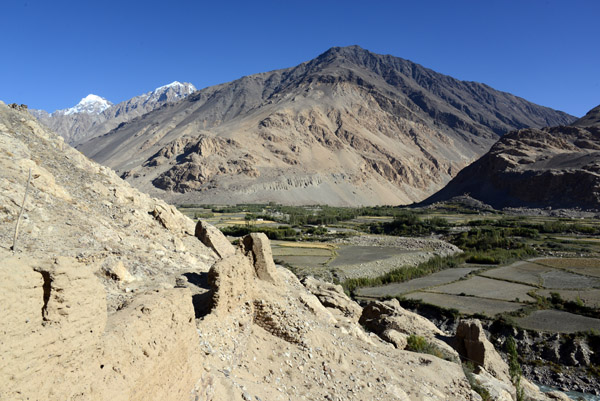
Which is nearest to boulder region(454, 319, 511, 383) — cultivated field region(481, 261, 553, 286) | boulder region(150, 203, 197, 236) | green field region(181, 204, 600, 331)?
green field region(181, 204, 600, 331)

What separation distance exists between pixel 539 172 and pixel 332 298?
9114 cm

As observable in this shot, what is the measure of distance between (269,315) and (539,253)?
4327cm

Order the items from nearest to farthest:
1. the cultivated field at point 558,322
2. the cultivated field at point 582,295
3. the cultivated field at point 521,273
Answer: the cultivated field at point 558,322 → the cultivated field at point 582,295 → the cultivated field at point 521,273

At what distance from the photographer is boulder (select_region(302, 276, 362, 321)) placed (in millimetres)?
15547

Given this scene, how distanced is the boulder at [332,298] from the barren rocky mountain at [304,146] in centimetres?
8851

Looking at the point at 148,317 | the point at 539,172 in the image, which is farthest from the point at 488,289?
the point at 539,172

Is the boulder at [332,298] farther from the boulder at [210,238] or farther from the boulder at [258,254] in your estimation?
the boulder at [258,254]

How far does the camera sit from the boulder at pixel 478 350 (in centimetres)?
1438

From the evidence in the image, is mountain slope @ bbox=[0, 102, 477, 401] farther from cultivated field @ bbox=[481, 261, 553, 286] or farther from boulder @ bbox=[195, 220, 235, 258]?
cultivated field @ bbox=[481, 261, 553, 286]

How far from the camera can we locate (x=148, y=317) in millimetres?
4934

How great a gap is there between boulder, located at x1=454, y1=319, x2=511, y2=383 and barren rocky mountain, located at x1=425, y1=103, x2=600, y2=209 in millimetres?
76913

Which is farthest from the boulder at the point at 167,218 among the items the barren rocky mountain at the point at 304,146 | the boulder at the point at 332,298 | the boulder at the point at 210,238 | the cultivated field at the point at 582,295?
the barren rocky mountain at the point at 304,146

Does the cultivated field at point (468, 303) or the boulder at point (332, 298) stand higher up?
the boulder at point (332, 298)

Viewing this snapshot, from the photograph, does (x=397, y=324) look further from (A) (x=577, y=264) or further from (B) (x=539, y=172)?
(B) (x=539, y=172)
